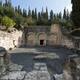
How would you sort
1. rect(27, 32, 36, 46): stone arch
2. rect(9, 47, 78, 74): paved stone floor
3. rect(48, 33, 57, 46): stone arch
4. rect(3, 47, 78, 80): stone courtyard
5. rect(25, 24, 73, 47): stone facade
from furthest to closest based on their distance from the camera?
rect(27, 32, 36, 46): stone arch → rect(25, 24, 73, 47): stone facade → rect(48, 33, 57, 46): stone arch → rect(9, 47, 78, 74): paved stone floor → rect(3, 47, 78, 80): stone courtyard

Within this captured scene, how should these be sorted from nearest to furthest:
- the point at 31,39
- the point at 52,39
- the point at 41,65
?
the point at 41,65 → the point at 52,39 → the point at 31,39

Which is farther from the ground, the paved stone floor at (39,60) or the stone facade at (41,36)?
the stone facade at (41,36)

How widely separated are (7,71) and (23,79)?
1.02m

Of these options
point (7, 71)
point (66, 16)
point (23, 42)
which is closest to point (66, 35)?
point (23, 42)

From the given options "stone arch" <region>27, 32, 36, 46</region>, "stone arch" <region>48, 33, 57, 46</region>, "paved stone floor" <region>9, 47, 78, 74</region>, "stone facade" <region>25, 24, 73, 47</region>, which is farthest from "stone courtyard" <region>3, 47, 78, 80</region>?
"stone arch" <region>27, 32, 36, 46</region>

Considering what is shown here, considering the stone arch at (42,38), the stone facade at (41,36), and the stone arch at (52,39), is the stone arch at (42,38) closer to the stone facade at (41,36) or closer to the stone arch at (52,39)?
the stone facade at (41,36)

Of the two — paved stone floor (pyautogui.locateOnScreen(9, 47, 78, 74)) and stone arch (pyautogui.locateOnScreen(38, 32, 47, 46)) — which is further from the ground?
stone arch (pyautogui.locateOnScreen(38, 32, 47, 46))

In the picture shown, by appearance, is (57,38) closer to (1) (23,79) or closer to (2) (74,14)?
(2) (74,14)

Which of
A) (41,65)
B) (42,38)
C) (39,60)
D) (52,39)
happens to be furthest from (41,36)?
(41,65)

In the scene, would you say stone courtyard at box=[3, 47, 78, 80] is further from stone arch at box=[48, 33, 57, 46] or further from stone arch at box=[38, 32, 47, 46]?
stone arch at box=[38, 32, 47, 46]

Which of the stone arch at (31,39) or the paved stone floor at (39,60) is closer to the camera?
the paved stone floor at (39,60)

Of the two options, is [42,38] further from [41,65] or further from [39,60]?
[41,65]

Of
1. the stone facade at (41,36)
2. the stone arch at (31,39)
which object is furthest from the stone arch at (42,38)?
the stone arch at (31,39)

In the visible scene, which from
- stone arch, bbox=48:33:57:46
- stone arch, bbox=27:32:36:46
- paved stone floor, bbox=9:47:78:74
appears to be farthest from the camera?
stone arch, bbox=27:32:36:46
